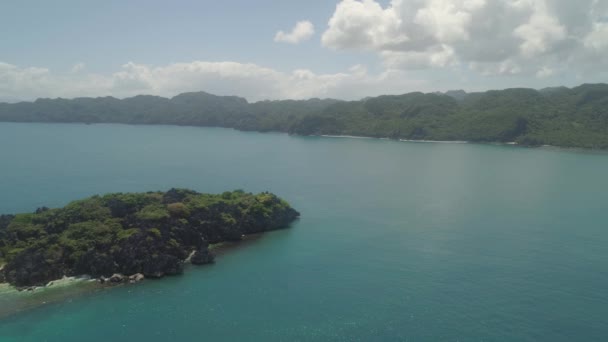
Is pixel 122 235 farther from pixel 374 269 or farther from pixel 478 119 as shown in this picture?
pixel 478 119

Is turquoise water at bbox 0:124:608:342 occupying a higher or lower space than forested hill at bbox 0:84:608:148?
lower

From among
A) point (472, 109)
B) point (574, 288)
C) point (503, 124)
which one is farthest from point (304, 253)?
point (472, 109)

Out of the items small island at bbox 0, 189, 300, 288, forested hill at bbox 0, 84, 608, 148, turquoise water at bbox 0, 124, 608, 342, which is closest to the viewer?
turquoise water at bbox 0, 124, 608, 342

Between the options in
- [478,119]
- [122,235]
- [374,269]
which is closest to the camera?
[122,235]

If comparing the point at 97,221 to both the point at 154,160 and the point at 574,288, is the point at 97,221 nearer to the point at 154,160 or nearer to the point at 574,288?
the point at 574,288

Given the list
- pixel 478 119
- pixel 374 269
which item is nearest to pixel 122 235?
pixel 374 269

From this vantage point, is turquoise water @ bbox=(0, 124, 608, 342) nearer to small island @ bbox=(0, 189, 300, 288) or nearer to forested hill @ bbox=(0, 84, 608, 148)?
small island @ bbox=(0, 189, 300, 288)

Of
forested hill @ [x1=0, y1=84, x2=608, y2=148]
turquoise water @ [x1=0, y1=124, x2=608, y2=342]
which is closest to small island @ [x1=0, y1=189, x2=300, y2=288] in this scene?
turquoise water @ [x1=0, y1=124, x2=608, y2=342]
